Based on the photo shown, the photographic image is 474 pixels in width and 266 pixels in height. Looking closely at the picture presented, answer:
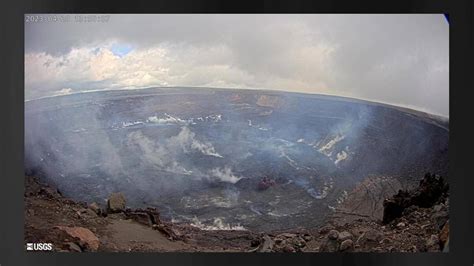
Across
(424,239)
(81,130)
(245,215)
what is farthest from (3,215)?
(424,239)

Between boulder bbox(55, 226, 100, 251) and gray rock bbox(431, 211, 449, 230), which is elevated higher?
boulder bbox(55, 226, 100, 251)

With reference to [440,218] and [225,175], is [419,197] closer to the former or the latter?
[440,218]

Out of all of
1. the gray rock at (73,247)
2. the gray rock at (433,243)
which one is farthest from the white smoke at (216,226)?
the gray rock at (433,243)

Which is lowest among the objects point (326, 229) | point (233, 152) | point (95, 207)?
point (326, 229)

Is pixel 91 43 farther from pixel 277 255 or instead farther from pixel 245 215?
pixel 277 255

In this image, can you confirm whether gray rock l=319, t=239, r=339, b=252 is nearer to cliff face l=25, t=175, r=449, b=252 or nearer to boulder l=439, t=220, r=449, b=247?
cliff face l=25, t=175, r=449, b=252

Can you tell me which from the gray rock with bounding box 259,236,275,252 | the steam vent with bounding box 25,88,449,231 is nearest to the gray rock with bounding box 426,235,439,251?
the steam vent with bounding box 25,88,449,231

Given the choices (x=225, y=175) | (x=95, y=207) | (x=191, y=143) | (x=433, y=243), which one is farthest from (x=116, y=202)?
(x=433, y=243)
